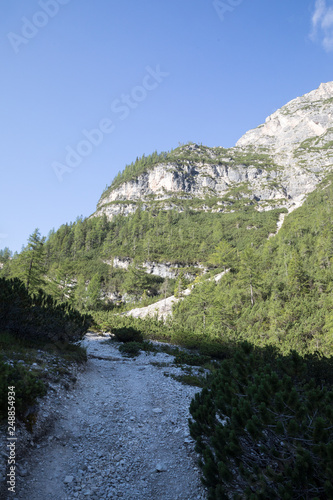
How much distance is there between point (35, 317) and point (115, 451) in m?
6.59

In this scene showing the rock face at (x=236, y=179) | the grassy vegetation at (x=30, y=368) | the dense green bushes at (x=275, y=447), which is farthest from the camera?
the rock face at (x=236, y=179)

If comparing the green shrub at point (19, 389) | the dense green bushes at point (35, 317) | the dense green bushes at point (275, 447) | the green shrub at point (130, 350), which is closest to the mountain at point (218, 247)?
the green shrub at point (130, 350)

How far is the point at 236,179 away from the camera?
168750mm

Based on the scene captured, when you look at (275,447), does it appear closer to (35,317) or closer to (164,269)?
(35,317)

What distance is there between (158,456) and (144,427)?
122 centimetres

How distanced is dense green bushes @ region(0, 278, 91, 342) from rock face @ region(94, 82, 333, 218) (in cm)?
12182

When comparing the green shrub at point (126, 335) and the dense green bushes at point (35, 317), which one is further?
the green shrub at point (126, 335)

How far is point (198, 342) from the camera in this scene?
75.0 feet

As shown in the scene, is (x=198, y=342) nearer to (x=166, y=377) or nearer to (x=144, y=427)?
(x=166, y=377)

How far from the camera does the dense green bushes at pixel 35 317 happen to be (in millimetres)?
8984

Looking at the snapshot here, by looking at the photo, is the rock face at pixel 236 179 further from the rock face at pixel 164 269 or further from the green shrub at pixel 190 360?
the green shrub at pixel 190 360

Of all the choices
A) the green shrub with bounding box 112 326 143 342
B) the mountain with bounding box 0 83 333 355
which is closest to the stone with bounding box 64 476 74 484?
the mountain with bounding box 0 83 333 355

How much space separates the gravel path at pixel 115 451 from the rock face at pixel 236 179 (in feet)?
411

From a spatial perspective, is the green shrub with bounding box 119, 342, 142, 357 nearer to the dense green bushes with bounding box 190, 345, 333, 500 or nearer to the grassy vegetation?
the grassy vegetation
